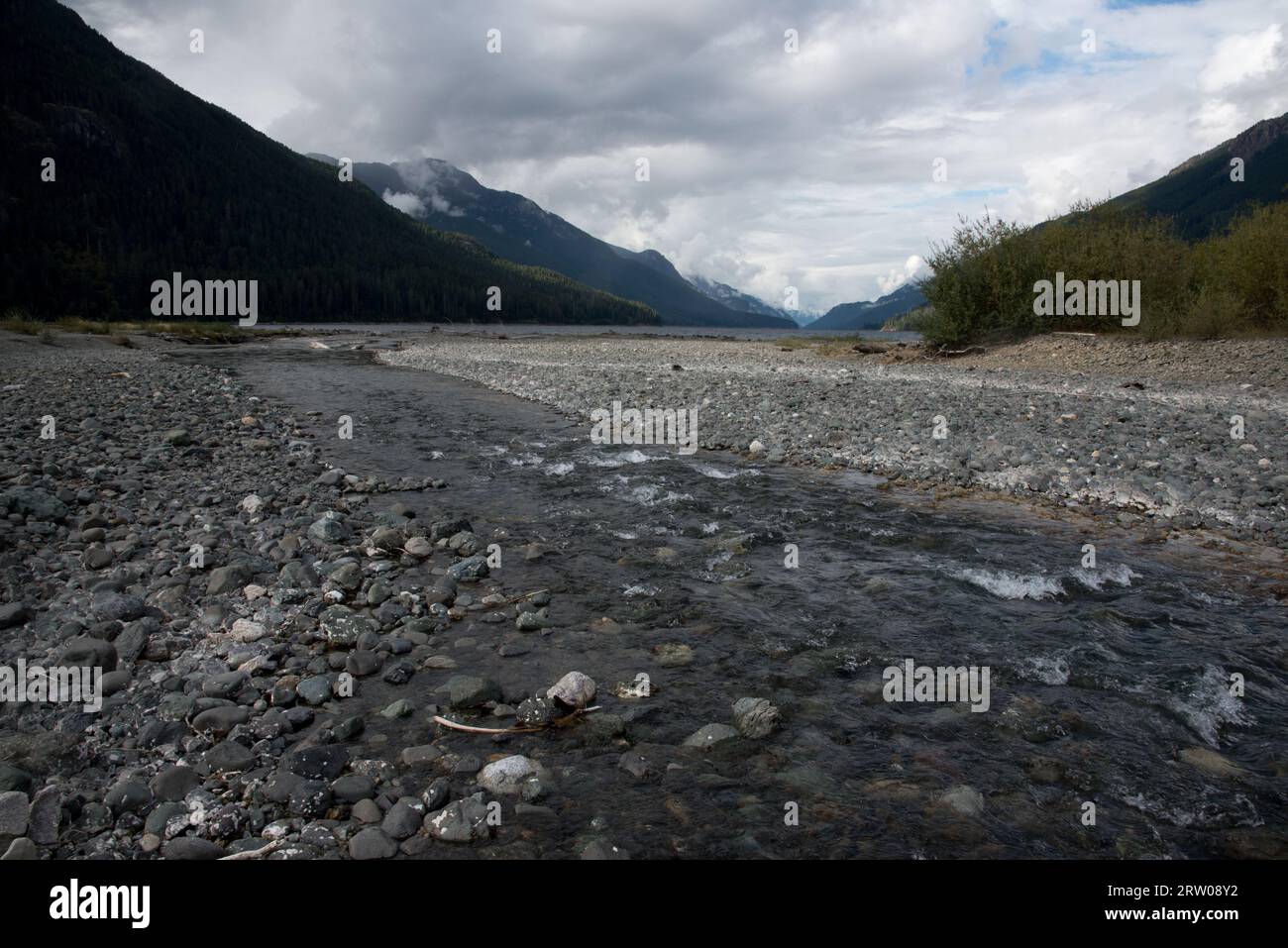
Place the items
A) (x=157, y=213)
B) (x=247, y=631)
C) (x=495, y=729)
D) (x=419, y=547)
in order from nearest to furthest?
(x=495, y=729) < (x=247, y=631) < (x=419, y=547) < (x=157, y=213)

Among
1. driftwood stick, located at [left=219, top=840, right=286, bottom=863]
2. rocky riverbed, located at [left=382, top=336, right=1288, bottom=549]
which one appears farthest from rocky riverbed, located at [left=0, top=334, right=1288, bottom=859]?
rocky riverbed, located at [left=382, top=336, right=1288, bottom=549]

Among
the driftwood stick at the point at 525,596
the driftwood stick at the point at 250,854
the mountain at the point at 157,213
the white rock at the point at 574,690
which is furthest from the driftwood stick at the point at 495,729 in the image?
the mountain at the point at 157,213

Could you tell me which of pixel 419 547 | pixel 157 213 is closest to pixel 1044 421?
pixel 419 547

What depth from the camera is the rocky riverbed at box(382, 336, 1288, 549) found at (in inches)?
394

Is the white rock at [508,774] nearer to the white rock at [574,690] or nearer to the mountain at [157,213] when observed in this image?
the white rock at [574,690]

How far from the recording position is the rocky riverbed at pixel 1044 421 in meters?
10.0

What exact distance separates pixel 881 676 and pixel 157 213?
7346 inches

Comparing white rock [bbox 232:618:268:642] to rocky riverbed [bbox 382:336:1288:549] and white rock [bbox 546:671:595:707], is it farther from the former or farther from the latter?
rocky riverbed [bbox 382:336:1288:549]

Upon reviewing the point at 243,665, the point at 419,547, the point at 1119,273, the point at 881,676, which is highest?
the point at 1119,273

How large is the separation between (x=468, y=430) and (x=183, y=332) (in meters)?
51.8

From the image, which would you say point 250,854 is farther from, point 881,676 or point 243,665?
point 881,676

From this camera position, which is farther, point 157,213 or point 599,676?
point 157,213

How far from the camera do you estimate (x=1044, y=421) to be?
14.1 metres

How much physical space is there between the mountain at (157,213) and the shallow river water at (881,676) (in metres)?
115
